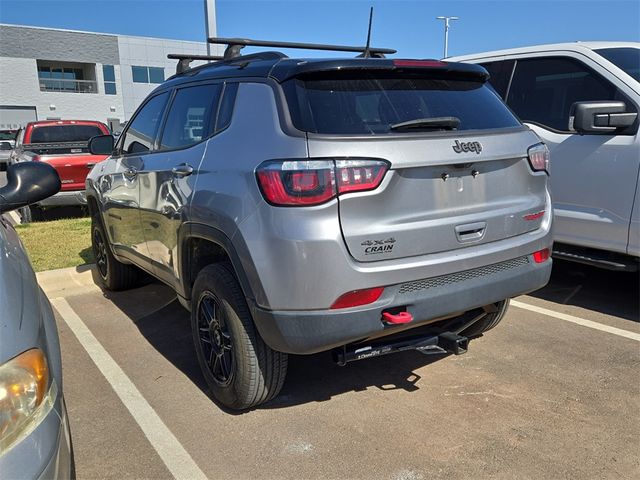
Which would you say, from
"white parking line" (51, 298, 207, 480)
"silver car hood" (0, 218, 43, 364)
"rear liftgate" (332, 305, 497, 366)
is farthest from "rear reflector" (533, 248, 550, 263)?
"silver car hood" (0, 218, 43, 364)

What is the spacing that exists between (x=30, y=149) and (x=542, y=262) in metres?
9.23

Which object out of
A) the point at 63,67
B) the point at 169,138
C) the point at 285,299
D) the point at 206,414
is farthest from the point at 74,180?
the point at 63,67

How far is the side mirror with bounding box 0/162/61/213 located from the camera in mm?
2449

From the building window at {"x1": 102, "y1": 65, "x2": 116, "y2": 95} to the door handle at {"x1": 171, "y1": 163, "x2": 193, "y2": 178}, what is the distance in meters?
45.3

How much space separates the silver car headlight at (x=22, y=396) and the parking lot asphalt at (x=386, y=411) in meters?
1.14

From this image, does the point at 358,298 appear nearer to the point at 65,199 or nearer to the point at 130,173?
the point at 130,173

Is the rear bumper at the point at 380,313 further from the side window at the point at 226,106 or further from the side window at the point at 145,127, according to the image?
the side window at the point at 145,127

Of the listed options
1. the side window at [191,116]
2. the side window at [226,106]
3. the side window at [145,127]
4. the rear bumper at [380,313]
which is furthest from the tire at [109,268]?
the rear bumper at [380,313]

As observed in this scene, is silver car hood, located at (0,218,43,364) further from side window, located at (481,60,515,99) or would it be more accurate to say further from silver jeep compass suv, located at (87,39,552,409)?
side window, located at (481,60,515,99)

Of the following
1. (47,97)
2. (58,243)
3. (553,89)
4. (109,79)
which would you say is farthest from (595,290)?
(109,79)

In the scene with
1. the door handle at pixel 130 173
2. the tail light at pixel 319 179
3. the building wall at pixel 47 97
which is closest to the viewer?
the tail light at pixel 319 179

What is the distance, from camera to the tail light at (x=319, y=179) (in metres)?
2.41

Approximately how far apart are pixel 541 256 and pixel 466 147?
0.89 m

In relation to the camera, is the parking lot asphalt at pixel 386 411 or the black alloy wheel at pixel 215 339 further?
the black alloy wheel at pixel 215 339
